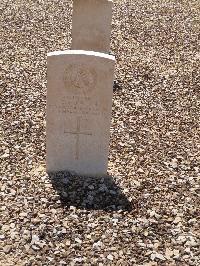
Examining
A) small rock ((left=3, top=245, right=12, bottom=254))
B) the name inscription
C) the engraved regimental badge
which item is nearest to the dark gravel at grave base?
small rock ((left=3, top=245, right=12, bottom=254))

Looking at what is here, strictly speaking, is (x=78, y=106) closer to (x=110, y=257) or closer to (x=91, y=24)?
(x=110, y=257)

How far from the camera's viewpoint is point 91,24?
878 cm

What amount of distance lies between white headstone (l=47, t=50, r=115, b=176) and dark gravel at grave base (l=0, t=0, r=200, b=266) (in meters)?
0.24

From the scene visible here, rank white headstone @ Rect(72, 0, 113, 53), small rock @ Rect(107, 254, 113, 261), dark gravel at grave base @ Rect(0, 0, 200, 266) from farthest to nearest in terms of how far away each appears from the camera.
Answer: white headstone @ Rect(72, 0, 113, 53) → dark gravel at grave base @ Rect(0, 0, 200, 266) → small rock @ Rect(107, 254, 113, 261)

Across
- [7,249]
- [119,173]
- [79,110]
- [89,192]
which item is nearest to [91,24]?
[79,110]

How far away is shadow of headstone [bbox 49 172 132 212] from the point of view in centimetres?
556

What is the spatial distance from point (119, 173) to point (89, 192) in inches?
26.5

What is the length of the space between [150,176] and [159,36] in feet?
21.7

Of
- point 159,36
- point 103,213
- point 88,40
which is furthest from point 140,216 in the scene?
point 159,36

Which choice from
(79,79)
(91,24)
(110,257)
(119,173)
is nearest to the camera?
(110,257)

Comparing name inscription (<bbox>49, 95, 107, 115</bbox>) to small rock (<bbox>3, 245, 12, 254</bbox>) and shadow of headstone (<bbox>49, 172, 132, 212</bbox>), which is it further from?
small rock (<bbox>3, 245, 12, 254</bbox>)

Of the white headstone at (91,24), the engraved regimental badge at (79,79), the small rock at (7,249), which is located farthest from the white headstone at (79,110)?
the white headstone at (91,24)

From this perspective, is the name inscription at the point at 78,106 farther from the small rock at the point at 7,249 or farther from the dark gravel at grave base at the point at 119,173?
the small rock at the point at 7,249

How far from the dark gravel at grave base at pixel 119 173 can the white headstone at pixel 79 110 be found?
0.78 feet
